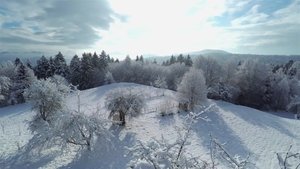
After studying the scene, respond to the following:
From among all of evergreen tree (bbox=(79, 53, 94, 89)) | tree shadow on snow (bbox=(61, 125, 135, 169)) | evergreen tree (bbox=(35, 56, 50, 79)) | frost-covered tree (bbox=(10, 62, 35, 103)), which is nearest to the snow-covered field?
tree shadow on snow (bbox=(61, 125, 135, 169))

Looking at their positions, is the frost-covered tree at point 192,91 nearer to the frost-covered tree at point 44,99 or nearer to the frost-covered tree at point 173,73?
the frost-covered tree at point 44,99

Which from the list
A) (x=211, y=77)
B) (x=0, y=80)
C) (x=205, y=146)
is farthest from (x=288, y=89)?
(x=0, y=80)

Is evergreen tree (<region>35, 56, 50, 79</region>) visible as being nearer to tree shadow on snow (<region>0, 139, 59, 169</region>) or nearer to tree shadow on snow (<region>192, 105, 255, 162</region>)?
tree shadow on snow (<region>0, 139, 59, 169</region>)

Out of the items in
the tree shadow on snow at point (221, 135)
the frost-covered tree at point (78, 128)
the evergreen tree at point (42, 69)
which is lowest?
the tree shadow on snow at point (221, 135)

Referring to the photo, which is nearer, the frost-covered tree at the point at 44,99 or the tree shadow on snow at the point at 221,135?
the frost-covered tree at the point at 44,99

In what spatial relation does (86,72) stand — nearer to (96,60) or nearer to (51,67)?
(96,60)

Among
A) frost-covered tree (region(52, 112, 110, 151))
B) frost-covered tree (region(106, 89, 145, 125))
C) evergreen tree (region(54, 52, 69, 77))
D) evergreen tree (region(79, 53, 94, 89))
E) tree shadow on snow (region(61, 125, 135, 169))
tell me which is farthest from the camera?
evergreen tree (region(79, 53, 94, 89))

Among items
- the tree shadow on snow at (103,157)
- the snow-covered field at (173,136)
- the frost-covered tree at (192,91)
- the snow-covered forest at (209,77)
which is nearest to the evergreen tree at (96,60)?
the snow-covered forest at (209,77)
